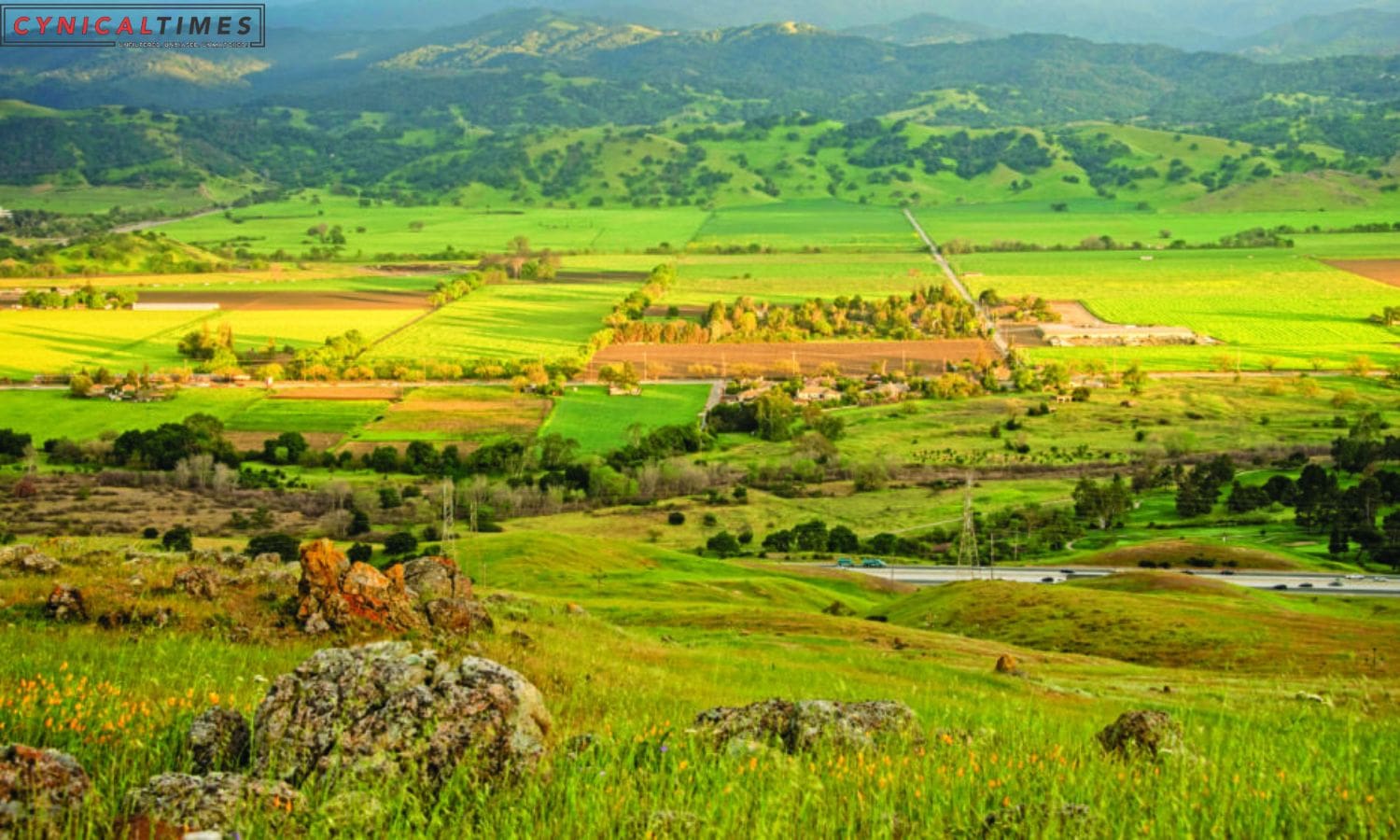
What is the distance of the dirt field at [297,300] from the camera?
576 feet

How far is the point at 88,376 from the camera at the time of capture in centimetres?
12738

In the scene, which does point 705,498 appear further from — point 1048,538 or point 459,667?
point 459,667

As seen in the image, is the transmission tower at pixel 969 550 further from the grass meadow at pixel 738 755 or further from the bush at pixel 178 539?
the grass meadow at pixel 738 755

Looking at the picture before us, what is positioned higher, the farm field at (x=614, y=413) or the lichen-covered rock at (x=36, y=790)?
the lichen-covered rock at (x=36, y=790)

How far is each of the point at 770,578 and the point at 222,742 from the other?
51.8m

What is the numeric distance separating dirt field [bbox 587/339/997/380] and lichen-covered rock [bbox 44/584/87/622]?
11466 centimetres

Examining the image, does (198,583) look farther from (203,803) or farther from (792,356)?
(792,356)

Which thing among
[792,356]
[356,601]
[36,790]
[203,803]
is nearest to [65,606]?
[356,601]

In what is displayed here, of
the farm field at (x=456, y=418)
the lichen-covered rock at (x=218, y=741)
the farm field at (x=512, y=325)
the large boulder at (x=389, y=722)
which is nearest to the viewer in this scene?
the large boulder at (x=389, y=722)

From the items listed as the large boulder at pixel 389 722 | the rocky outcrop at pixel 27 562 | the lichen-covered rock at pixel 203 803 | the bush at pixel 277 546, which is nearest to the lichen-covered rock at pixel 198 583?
the rocky outcrop at pixel 27 562

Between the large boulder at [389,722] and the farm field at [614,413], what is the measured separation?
310ft

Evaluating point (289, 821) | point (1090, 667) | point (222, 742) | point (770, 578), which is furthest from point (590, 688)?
point (770, 578)

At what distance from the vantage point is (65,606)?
22.8 m

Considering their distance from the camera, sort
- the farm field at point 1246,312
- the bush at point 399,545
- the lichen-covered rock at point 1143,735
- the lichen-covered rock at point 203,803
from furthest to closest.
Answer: the farm field at point 1246,312 → the bush at point 399,545 → the lichen-covered rock at point 1143,735 → the lichen-covered rock at point 203,803
